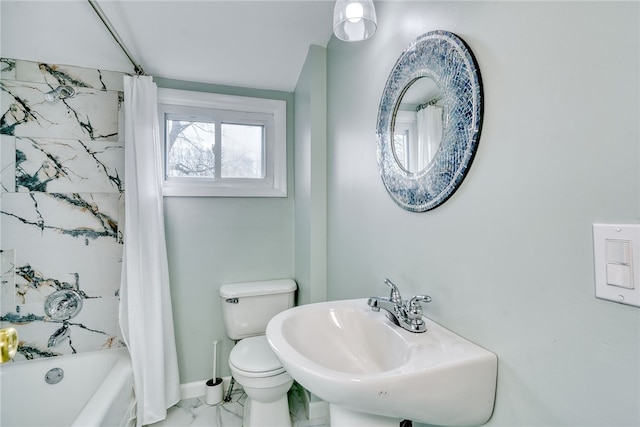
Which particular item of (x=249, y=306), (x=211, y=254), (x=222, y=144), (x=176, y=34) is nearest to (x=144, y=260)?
(x=211, y=254)

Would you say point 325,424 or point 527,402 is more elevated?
point 527,402

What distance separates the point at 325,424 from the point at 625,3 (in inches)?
83.3

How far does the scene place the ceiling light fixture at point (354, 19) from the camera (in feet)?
3.03

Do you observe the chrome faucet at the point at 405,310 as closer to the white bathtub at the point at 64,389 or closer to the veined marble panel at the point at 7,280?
the white bathtub at the point at 64,389

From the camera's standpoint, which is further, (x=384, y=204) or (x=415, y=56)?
(x=384, y=204)

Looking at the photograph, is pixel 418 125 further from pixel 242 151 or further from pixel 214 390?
pixel 214 390

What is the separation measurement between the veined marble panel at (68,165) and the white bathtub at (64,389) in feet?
3.49

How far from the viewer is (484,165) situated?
2.25 feet

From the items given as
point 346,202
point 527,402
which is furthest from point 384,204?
point 527,402

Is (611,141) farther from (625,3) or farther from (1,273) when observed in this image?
(1,273)

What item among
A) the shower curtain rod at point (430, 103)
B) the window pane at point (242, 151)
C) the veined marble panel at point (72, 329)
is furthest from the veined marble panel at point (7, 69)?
the shower curtain rod at point (430, 103)

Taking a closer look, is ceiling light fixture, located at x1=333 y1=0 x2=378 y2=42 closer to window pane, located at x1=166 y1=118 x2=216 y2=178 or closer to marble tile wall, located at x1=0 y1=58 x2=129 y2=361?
window pane, located at x1=166 y1=118 x2=216 y2=178

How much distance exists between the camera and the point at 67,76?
5.96 ft

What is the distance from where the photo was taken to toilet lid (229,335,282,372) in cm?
154
